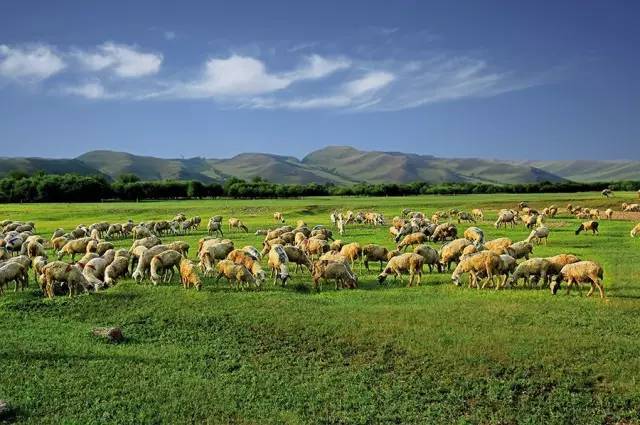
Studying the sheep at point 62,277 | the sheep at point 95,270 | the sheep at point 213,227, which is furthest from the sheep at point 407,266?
the sheep at point 213,227

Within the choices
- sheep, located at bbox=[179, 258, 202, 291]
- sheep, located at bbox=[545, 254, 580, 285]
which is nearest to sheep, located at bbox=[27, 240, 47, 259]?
sheep, located at bbox=[179, 258, 202, 291]

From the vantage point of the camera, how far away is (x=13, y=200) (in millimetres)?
110125

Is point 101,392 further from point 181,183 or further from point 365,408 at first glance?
point 181,183

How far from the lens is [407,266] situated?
23.1 metres

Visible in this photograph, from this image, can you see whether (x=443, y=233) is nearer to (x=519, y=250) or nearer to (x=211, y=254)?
(x=519, y=250)

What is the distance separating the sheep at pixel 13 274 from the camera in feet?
71.2

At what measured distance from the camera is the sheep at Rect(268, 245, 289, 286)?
912 inches

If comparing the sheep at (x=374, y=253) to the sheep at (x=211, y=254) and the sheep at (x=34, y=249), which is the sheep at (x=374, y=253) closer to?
the sheep at (x=211, y=254)

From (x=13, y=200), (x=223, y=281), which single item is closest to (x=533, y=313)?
(x=223, y=281)

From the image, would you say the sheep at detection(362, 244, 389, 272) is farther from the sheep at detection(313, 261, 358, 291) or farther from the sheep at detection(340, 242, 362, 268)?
the sheep at detection(313, 261, 358, 291)

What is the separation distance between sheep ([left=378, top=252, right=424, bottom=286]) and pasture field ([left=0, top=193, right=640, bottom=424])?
44.8 inches

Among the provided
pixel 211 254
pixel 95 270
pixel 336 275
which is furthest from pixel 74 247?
pixel 336 275

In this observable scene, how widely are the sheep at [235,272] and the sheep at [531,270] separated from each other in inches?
417

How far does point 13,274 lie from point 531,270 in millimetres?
20734
